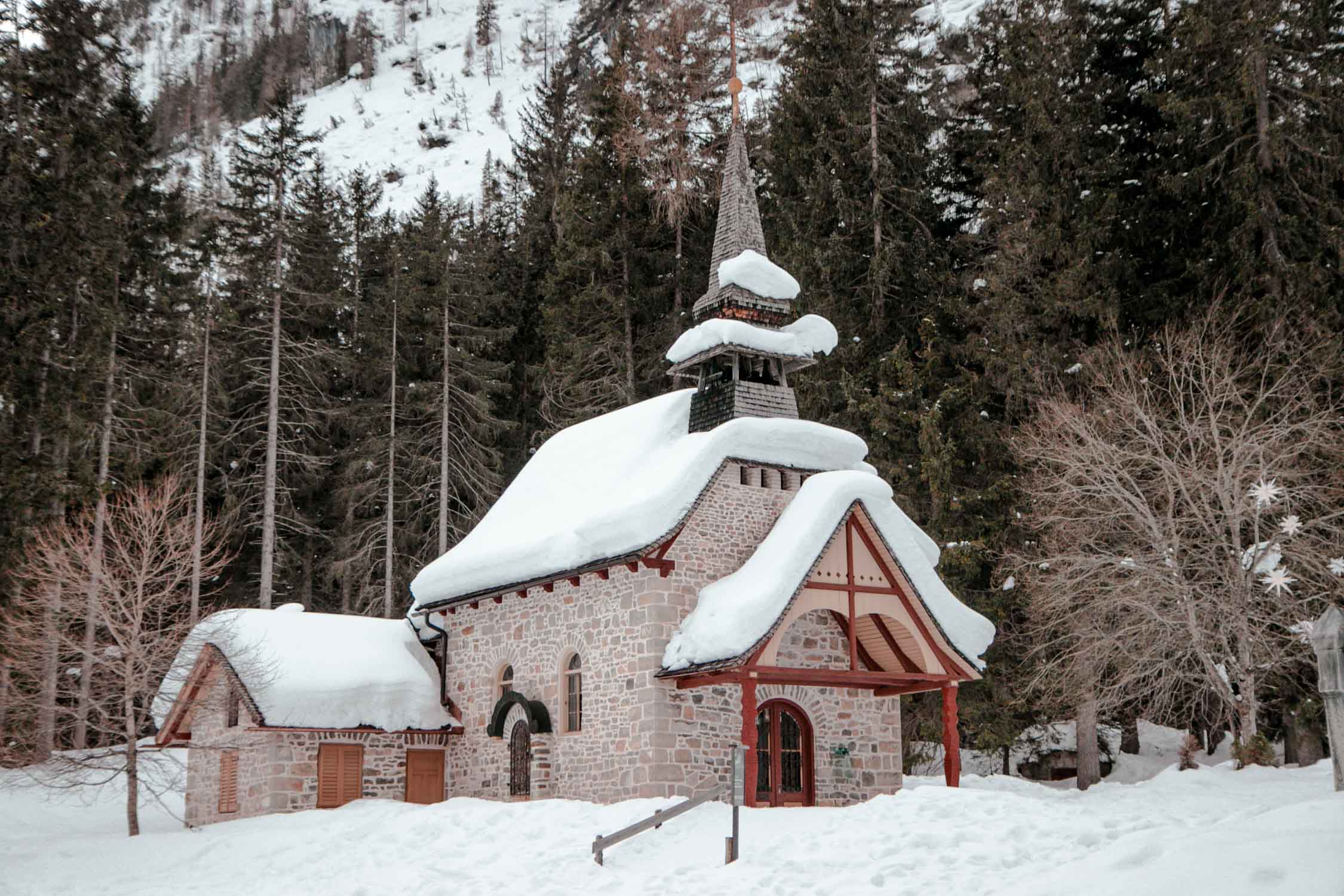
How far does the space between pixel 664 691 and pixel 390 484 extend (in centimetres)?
1786

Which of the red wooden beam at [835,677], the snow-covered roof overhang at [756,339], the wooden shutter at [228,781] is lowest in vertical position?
the wooden shutter at [228,781]

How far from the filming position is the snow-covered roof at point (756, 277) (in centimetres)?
2150

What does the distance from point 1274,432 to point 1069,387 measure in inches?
226

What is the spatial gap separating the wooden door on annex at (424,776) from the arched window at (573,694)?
13.7 ft

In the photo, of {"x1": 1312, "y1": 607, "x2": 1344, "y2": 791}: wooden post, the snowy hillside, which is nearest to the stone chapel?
{"x1": 1312, "y1": 607, "x2": 1344, "y2": 791}: wooden post

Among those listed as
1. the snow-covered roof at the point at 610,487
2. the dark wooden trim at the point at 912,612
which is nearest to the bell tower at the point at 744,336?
the snow-covered roof at the point at 610,487

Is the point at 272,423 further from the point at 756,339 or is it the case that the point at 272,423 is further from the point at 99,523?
the point at 756,339

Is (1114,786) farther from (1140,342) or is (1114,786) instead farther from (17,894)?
(17,894)

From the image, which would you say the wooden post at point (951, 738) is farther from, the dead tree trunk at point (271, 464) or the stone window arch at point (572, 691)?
the dead tree trunk at point (271, 464)

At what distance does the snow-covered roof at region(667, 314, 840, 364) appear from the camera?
20.7 m

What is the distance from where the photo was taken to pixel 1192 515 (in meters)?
21.4

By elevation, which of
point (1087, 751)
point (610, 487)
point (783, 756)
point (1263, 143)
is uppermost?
point (1263, 143)

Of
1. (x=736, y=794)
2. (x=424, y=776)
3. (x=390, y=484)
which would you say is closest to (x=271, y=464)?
(x=390, y=484)

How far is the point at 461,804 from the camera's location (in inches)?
741
